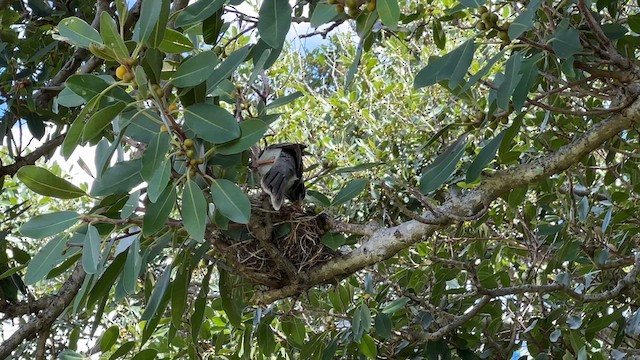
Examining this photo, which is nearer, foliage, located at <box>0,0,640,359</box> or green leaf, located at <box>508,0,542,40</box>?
green leaf, located at <box>508,0,542,40</box>

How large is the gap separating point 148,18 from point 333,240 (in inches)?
41.0

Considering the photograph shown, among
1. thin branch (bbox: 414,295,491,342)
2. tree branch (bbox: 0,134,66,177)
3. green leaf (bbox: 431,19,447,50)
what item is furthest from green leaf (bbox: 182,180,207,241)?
green leaf (bbox: 431,19,447,50)

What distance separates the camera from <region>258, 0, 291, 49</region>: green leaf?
1432 millimetres

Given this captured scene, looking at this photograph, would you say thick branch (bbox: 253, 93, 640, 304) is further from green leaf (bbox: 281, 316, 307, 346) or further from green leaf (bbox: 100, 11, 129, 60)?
green leaf (bbox: 100, 11, 129, 60)

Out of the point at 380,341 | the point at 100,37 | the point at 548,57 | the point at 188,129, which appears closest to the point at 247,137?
the point at 188,129

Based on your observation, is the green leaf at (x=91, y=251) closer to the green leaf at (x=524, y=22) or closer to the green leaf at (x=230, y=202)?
the green leaf at (x=230, y=202)

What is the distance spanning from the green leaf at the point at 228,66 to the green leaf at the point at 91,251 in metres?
0.38

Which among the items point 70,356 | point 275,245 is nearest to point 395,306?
point 275,245

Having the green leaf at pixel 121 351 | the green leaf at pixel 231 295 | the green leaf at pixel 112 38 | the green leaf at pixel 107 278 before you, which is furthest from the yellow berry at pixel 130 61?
the green leaf at pixel 121 351

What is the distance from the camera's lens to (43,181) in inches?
65.0

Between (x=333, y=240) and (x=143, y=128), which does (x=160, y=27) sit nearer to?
(x=143, y=128)

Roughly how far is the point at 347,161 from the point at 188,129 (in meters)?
2.19

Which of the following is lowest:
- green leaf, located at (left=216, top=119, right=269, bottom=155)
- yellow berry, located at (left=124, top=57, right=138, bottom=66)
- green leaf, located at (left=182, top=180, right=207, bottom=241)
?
green leaf, located at (left=182, top=180, right=207, bottom=241)

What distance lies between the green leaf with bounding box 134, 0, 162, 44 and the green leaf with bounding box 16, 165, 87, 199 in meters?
0.46
